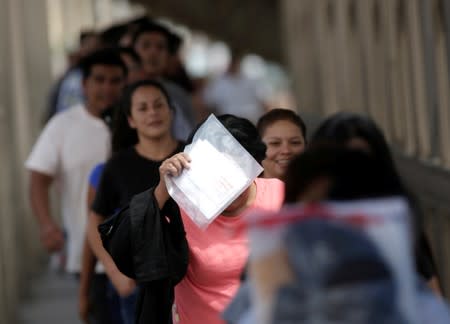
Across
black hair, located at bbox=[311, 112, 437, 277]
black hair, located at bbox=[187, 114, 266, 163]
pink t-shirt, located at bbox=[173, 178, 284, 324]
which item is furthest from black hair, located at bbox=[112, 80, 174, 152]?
black hair, located at bbox=[311, 112, 437, 277]

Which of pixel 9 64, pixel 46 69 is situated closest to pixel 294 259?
pixel 9 64

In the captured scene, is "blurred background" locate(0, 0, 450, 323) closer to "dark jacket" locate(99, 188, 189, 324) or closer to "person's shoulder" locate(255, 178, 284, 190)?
"person's shoulder" locate(255, 178, 284, 190)

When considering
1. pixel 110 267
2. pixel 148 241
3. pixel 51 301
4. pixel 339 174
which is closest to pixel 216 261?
pixel 148 241

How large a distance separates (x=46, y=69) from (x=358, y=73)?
15.4 ft

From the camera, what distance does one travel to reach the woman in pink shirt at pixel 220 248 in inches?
217

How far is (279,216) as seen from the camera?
373 cm

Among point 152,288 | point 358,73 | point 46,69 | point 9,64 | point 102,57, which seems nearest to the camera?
point 152,288

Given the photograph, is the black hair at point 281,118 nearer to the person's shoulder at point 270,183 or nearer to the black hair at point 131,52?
the person's shoulder at point 270,183

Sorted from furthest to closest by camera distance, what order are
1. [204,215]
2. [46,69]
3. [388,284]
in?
[46,69] < [204,215] < [388,284]

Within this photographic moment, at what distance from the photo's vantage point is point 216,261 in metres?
5.51

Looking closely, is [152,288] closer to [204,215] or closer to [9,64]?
[204,215]

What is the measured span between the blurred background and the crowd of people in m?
1.65

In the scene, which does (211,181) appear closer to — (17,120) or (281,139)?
(281,139)

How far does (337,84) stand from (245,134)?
1136 centimetres
